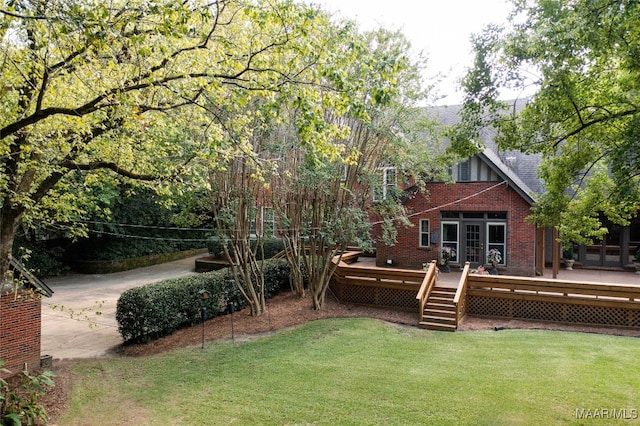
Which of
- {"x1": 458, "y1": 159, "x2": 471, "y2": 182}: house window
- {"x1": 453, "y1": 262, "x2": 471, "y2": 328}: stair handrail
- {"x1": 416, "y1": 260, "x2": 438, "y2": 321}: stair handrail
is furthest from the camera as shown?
{"x1": 458, "y1": 159, "x2": 471, "y2": 182}: house window

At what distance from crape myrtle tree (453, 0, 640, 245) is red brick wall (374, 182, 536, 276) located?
839cm

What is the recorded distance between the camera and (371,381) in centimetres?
810

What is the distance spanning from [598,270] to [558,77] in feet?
52.8

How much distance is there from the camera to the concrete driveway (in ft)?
36.5

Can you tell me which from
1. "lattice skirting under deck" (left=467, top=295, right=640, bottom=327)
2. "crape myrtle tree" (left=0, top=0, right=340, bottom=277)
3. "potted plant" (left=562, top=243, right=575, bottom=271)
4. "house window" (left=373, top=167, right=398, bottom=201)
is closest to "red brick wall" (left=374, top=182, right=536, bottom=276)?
"house window" (left=373, top=167, right=398, bottom=201)

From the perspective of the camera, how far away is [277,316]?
1362 centimetres

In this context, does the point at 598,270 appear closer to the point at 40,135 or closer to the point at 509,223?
the point at 509,223

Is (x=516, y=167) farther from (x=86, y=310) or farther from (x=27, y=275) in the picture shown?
(x=27, y=275)

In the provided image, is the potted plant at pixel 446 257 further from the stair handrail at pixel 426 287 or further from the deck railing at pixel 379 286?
the deck railing at pixel 379 286

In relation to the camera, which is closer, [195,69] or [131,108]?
[131,108]

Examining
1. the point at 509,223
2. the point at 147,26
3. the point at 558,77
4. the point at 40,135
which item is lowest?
the point at 509,223

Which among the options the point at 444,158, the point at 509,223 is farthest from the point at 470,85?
the point at 509,223

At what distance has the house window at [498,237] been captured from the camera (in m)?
17.5

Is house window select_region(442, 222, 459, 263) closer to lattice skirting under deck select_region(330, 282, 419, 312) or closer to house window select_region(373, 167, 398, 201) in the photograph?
house window select_region(373, 167, 398, 201)
